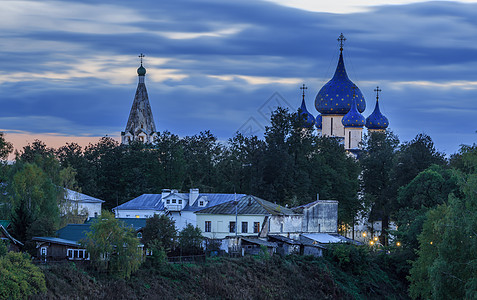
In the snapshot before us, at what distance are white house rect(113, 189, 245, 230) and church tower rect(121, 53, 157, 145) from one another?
123 feet

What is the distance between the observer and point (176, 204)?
68812mm

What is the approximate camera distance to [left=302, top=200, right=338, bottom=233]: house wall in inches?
2731

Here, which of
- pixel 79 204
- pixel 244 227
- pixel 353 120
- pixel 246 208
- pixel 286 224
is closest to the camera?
pixel 244 227

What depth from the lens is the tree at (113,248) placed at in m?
46.6

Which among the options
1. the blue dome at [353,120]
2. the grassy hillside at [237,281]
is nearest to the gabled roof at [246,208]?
the grassy hillside at [237,281]

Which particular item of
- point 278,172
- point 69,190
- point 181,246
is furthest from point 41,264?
point 278,172

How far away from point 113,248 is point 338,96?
75.5 m

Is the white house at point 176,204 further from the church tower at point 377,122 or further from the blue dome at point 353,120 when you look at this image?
the church tower at point 377,122

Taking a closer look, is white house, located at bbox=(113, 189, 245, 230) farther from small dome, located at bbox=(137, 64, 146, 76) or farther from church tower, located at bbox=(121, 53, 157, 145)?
small dome, located at bbox=(137, 64, 146, 76)

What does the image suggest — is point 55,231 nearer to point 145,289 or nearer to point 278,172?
point 145,289

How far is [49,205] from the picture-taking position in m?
57.8

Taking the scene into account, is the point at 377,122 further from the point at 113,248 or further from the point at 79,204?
the point at 113,248

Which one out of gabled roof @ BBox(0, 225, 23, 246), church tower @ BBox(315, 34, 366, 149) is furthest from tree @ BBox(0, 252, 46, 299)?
church tower @ BBox(315, 34, 366, 149)

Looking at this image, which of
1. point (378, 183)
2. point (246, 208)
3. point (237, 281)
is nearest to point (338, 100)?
point (378, 183)
